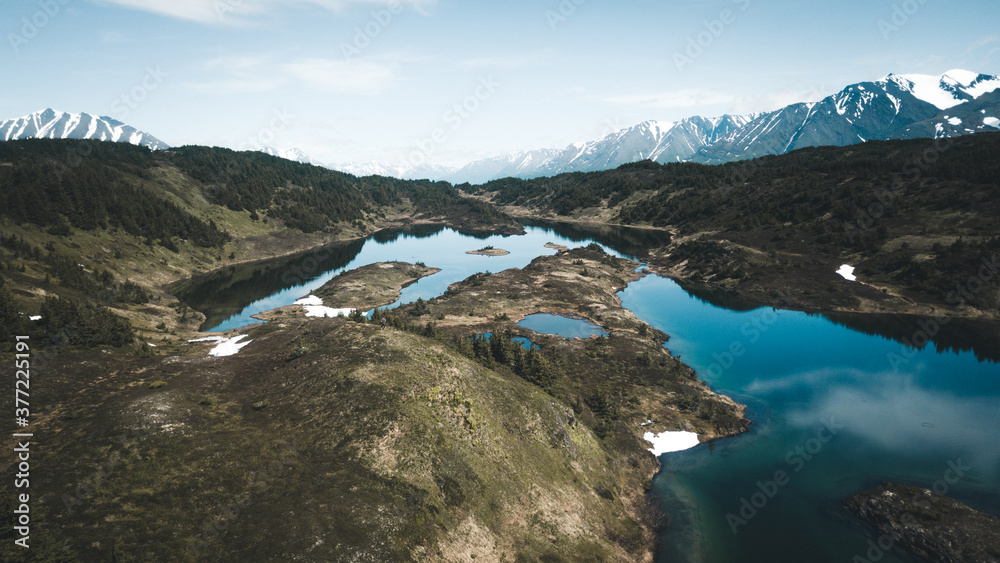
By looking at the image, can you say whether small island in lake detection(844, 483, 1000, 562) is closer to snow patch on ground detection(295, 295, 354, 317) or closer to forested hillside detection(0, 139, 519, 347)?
forested hillside detection(0, 139, 519, 347)

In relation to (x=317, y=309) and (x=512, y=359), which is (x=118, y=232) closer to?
(x=317, y=309)

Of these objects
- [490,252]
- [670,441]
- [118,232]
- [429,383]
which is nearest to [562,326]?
[670,441]

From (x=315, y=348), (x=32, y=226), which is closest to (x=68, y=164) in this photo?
(x=32, y=226)

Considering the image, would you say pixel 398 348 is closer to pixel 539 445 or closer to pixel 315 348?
pixel 315 348

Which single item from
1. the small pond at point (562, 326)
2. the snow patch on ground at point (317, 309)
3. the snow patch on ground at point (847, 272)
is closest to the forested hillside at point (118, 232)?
the snow patch on ground at point (317, 309)

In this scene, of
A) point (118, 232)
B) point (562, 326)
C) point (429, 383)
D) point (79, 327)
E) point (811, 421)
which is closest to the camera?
point (429, 383)
